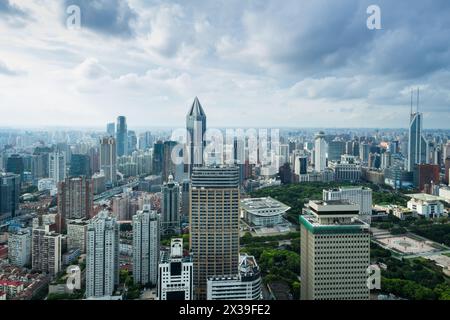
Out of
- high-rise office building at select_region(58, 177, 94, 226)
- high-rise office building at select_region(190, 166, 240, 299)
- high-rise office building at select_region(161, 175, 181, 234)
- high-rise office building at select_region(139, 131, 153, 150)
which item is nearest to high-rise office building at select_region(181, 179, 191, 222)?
high-rise office building at select_region(161, 175, 181, 234)

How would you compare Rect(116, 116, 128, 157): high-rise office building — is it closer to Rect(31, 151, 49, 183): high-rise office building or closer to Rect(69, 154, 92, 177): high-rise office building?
Rect(69, 154, 92, 177): high-rise office building

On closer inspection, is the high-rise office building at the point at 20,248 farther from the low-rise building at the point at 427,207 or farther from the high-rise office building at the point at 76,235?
the low-rise building at the point at 427,207

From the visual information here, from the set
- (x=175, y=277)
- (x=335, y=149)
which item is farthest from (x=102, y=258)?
(x=335, y=149)

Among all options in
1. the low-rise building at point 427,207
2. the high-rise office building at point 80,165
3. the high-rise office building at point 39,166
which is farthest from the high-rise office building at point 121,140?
the low-rise building at point 427,207

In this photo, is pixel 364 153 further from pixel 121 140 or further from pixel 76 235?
pixel 76 235

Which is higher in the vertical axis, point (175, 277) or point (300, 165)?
point (300, 165)

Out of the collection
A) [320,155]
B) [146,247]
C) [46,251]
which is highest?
[320,155]
